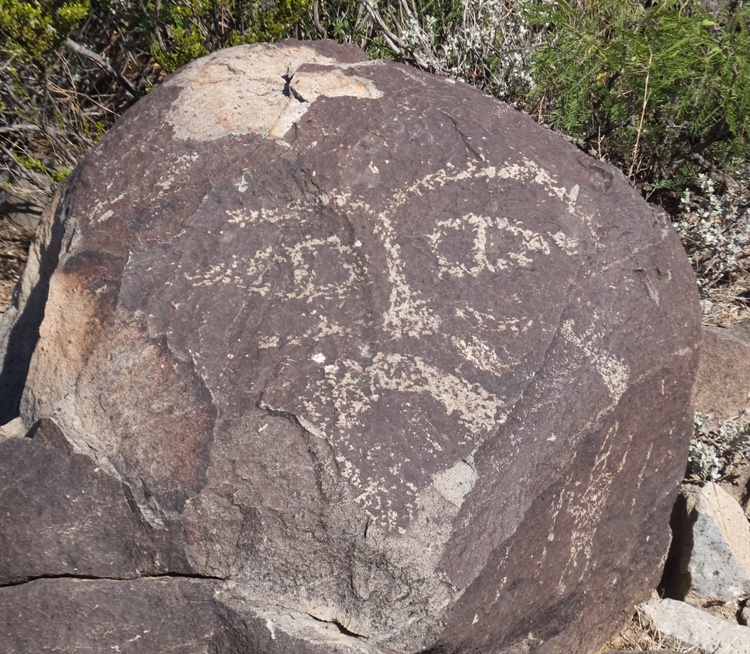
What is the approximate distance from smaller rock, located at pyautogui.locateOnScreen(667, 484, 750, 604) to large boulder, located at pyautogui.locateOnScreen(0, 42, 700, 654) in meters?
0.60

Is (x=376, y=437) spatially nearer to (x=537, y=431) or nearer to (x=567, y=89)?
(x=537, y=431)

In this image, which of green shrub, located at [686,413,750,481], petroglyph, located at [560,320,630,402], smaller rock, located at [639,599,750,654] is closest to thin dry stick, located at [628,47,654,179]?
green shrub, located at [686,413,750,481]

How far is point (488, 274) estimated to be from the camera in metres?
1.78

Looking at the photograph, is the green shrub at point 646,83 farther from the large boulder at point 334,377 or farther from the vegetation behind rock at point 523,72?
the large boulder at point 334,377

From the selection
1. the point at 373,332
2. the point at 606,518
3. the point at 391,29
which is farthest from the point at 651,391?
the point at 391,29

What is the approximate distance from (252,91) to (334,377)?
0.76 meters

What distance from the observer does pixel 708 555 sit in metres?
2.42

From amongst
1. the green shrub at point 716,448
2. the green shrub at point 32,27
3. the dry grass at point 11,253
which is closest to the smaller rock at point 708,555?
the green shrub at point 716,448

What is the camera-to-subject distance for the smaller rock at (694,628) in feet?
7.28

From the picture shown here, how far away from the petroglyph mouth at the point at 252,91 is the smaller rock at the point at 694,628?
151 centimetres

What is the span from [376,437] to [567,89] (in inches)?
77.8

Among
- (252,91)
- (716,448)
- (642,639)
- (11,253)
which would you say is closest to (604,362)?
(642,639)

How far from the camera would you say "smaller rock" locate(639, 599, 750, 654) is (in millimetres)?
2219

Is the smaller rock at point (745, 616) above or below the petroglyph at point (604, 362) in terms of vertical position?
below
